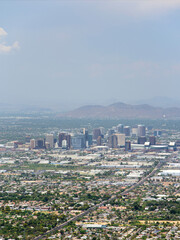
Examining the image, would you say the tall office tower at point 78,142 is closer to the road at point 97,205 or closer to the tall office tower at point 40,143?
the tall office tower at point 40,143

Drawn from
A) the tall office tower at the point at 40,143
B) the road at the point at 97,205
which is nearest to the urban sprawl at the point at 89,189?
the road at the point at 97,205

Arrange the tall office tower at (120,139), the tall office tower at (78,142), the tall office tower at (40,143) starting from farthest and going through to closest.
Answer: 1. the tall office tower at (120,139)
2. the tall office tower at (78,142)
3. the tall office tower at (40,143)

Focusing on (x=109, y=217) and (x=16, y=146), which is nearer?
(x=109, y=217)

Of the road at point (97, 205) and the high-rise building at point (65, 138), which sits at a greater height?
the high-rise building at point (65, 138)

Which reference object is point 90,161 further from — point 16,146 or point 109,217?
point 109,217

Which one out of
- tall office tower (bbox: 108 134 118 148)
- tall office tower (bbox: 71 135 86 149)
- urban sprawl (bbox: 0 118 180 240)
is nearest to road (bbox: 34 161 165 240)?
urban sprawl (bbox: 0 118 180 240)

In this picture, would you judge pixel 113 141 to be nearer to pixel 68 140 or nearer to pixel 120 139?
pixel 120 139

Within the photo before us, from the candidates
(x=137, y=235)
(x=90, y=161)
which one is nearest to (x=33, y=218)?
(x=137, y=235)

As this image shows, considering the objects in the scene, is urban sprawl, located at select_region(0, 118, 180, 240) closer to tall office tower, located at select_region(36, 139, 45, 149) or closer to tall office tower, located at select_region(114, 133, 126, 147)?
tall office tower, located at select_region(114, 133, 126, 147)
